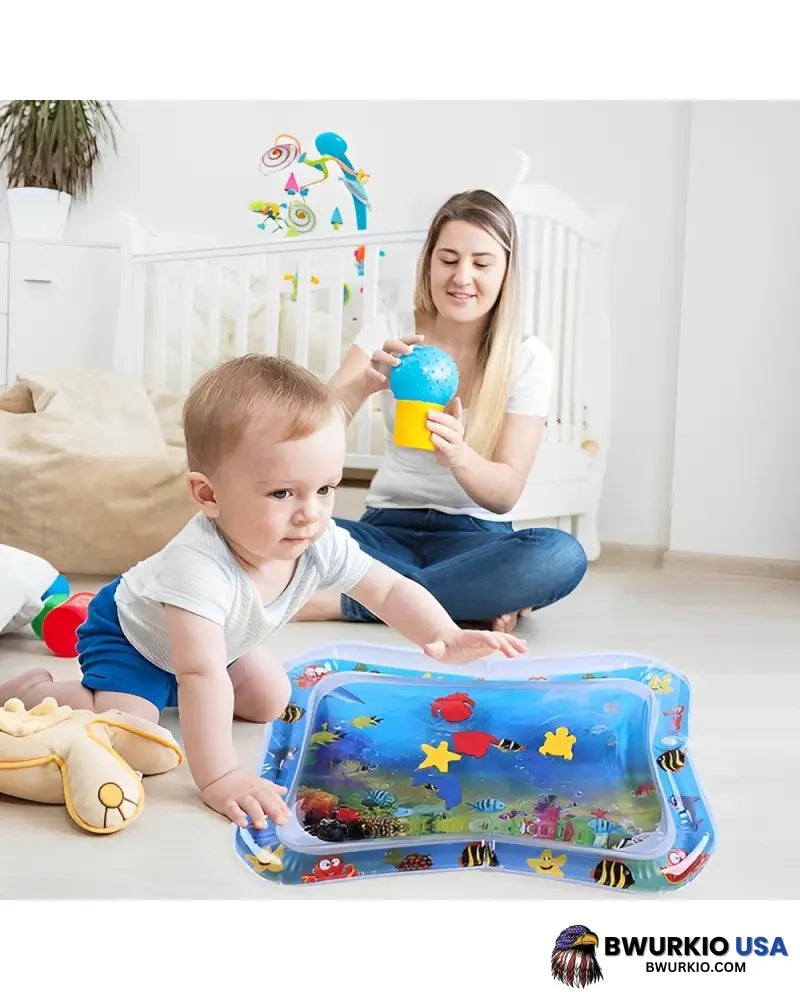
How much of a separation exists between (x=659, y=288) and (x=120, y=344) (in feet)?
2.85

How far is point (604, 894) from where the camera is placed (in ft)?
1.81

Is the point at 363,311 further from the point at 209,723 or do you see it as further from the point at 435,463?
the point at 209,723

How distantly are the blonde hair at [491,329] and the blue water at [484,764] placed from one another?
1.34 feet

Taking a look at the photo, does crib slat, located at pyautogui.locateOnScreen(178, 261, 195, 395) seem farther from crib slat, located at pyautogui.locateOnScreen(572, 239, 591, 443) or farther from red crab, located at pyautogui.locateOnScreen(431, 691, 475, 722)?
red crab, located at pyautogui.locateOnScreen(431, 691, 475, 722)

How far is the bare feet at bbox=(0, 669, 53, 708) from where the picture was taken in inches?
30.9

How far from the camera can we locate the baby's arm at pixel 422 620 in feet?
2.28

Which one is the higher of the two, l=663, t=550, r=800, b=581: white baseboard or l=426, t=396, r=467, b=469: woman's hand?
l=426, t=396, r=467, b=469: woman's hand

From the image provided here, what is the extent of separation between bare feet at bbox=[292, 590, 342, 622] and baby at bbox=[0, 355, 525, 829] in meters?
0.45

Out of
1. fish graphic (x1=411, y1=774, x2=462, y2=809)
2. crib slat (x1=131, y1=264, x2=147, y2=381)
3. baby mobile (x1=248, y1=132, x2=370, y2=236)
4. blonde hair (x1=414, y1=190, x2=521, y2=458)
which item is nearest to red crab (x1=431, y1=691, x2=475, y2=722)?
fish graphic (x1=411, y1=774, x2=462, y2=809)
